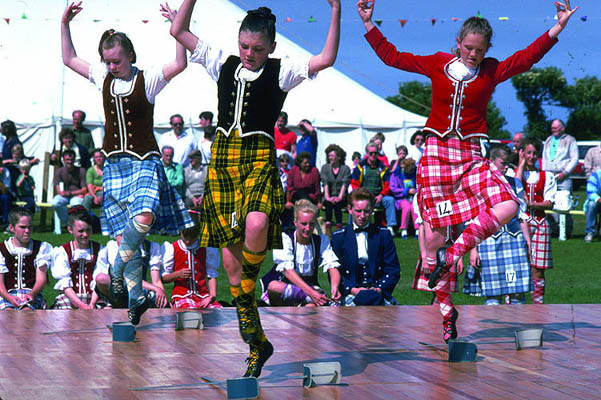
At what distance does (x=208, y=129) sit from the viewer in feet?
46.0

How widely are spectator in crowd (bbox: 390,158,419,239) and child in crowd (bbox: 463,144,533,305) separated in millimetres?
7329

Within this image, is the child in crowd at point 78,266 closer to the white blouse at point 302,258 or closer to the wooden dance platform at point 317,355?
the wooden dance platform at point 317,355

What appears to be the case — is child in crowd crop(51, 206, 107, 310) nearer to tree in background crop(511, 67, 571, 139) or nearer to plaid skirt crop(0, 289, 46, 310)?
plaid skirt crop(0, 289, 46, 310)

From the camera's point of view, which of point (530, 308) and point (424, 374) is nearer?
point (424, 374)

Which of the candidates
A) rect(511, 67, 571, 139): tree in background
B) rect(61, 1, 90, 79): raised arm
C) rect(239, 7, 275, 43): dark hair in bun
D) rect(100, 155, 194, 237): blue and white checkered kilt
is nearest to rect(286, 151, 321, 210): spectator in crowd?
rect(100, 155, 194, 237): blue and white checkered kilt

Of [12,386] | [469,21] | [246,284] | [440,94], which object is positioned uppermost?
[469,21]

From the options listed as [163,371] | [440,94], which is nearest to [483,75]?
[440,94]

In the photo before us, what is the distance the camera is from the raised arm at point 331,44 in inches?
175

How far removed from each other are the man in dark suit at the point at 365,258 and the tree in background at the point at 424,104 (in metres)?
58.3

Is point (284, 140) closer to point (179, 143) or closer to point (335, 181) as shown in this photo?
point (335, 181)

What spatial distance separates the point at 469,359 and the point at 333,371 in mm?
1030

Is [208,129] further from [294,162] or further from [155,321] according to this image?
[155,321]

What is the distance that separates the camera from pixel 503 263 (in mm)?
7844

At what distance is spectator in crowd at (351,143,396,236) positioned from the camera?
15250 mm
